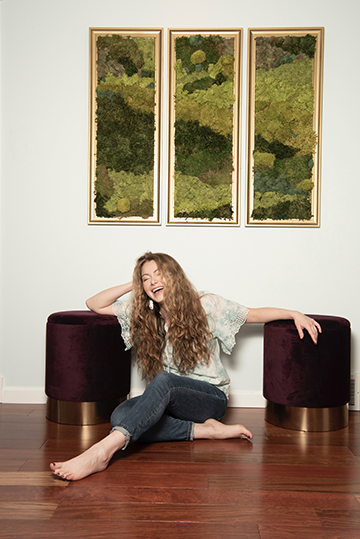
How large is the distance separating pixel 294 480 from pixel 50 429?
1280 millimetres

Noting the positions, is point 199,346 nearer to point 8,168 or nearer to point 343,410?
point 343,410

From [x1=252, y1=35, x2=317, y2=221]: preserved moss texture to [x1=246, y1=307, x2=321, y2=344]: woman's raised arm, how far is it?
0.72m

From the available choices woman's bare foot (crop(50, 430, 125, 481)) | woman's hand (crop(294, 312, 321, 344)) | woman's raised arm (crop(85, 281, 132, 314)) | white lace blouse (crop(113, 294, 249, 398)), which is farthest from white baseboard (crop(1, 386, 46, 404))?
woman's hand (crop(294, 312, 321, 344))

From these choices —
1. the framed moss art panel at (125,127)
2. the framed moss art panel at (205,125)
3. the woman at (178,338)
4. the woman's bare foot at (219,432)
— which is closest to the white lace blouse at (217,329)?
the woman at (178,338)

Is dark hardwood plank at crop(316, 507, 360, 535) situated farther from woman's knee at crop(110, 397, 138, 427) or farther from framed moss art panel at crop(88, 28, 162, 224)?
framed moss art panel at crop(88, 28, 162, 224)

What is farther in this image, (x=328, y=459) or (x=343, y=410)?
(x=343, y=410)

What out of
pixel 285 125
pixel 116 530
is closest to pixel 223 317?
pixel 116 530

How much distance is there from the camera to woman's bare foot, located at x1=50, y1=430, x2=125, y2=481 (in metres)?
1.71

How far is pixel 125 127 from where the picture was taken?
9.34 feet

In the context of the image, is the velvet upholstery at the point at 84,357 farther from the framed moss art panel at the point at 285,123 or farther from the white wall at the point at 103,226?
the framed moss art panel at the point at 285,123

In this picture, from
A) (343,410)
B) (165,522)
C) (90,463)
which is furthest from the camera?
(343,410)

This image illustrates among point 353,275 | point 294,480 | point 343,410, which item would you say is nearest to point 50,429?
point 294,480

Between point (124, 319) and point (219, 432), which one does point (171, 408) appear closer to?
point (219, 432)

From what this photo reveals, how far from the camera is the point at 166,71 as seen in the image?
2848mm
